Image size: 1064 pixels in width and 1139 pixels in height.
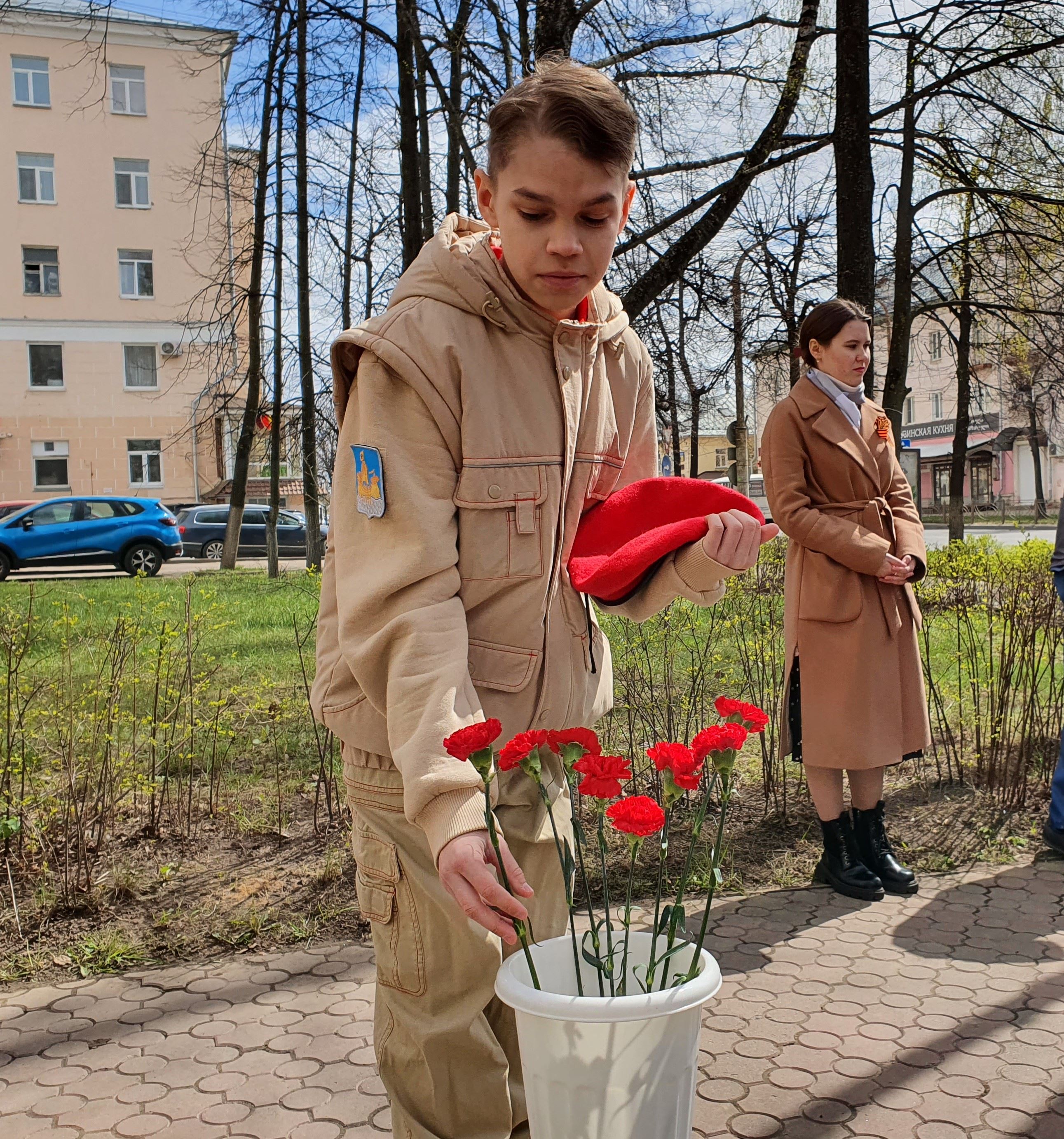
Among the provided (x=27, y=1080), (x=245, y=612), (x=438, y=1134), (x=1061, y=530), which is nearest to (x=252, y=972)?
(x=27, y=1080)

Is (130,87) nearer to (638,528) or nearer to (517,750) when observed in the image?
(638,528)

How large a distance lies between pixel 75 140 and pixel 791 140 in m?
34.7

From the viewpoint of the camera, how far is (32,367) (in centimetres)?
3678

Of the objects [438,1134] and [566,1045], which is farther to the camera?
[438,1134]

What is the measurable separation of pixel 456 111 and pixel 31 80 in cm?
3442

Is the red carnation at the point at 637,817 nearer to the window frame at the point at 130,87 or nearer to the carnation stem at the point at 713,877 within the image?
the carnation stem at the point at 713,877

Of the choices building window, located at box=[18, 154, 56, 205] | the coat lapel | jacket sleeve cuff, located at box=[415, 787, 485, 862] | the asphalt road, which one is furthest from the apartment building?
jacket sleeve cuff, located at box=[415, 787, 485, 862]

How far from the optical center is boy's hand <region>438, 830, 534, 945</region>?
1.37 meters

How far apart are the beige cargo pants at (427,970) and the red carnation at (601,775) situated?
560 mm

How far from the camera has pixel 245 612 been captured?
1199cm

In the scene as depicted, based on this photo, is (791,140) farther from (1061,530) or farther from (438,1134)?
(438,1134)

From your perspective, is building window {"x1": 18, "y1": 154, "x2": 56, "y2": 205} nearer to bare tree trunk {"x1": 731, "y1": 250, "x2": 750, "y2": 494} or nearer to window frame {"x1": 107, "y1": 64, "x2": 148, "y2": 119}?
window frame {"x1": 107, "y1": 64, "x2": 148, "y2": 119}

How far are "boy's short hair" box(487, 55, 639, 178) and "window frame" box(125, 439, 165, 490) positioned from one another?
37540 millimetres

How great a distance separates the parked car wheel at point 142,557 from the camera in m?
22.6
